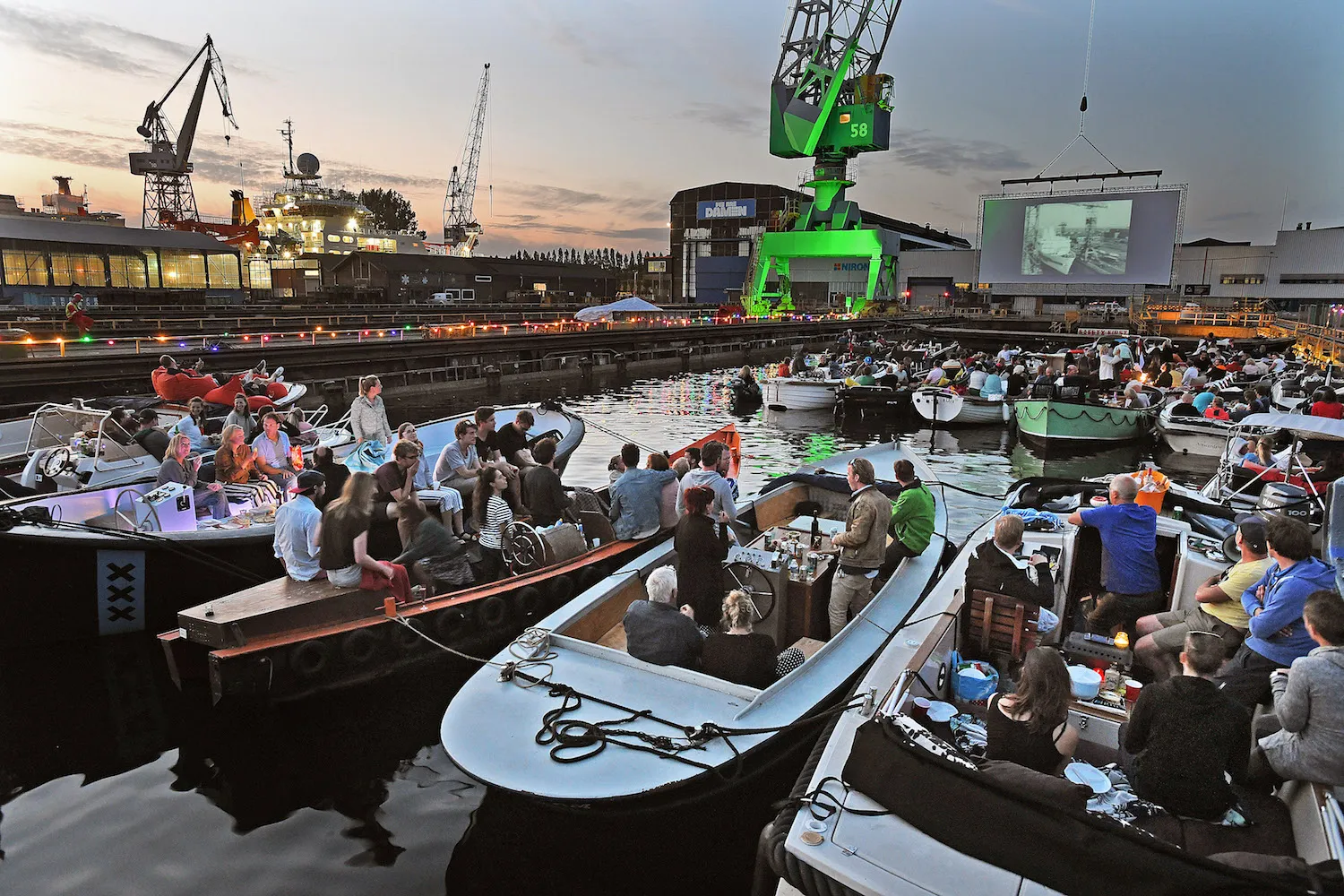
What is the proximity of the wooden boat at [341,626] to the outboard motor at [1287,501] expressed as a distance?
8873 mm

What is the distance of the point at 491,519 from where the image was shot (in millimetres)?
8133

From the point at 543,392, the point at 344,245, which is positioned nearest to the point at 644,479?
the point at 543,392

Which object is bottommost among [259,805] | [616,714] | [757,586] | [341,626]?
[259,805]

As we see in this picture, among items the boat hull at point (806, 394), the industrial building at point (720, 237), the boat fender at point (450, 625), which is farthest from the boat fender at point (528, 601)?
the industrial building at point (720, 237)

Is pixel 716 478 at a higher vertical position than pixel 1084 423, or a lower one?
Answer: higher

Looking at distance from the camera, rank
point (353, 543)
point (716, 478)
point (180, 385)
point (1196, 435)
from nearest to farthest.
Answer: point (353, 543)
point (716, 478)
point (180, 385)
point (1196, 435)

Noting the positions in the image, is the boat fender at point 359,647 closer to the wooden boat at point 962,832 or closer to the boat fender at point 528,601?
the boat fender at point 528,601

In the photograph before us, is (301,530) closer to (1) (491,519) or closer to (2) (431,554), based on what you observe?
(2) (431,554)

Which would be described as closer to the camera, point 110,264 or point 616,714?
point 616,714

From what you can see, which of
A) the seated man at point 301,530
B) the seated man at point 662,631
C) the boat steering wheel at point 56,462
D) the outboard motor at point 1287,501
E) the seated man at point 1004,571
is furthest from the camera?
the boat steering wheel at point 56,462

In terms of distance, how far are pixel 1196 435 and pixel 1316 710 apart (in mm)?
18026

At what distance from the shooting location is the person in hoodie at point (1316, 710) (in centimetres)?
346

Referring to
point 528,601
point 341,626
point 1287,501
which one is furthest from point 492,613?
point 1287,501

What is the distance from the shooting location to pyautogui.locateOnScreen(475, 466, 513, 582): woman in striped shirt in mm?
8031
